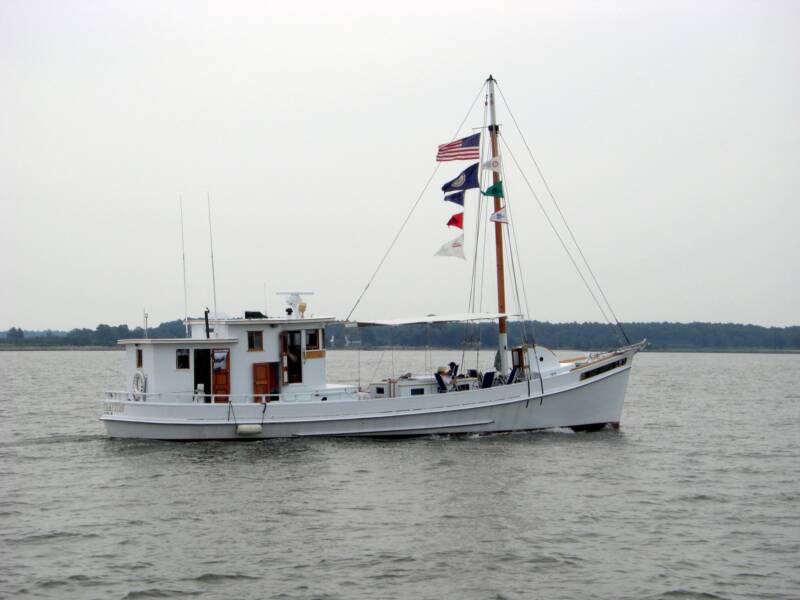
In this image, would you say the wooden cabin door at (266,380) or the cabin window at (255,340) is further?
the cabin window at (255,340)

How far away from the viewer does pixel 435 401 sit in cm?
2856

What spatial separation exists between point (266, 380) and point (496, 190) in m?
9.76

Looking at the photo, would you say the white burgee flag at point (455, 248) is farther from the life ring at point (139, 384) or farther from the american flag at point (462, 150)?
the life ring at point (139, 384)

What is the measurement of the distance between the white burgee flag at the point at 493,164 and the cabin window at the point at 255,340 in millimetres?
→ 9217

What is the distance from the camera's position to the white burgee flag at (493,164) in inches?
1195

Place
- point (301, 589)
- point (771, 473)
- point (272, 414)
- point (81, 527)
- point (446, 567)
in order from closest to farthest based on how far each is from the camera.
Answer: point (301, 589) < point (446, 567) < point (81, 527) < point (771, 473) < point (272, 414)

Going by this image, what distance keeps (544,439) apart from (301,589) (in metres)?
15.2

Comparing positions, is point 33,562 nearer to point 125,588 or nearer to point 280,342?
point 125,588

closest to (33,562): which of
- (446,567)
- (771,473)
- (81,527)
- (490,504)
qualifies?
(81,527)

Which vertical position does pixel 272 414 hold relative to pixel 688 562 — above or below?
above

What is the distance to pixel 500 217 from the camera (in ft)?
99.4

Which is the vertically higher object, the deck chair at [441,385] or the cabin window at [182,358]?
the cabin window at [182,358]

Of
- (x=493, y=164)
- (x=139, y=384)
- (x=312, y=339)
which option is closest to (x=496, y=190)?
(x=493, y=164)

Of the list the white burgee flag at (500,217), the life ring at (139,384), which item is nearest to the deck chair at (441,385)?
the white burgee flag at (500,217)
